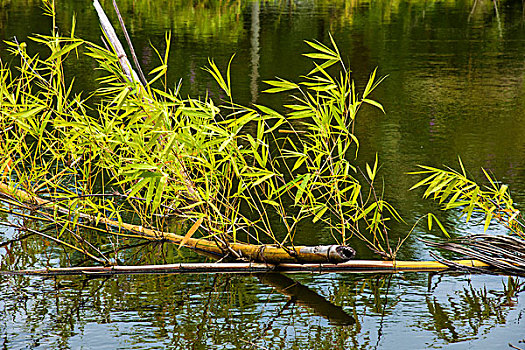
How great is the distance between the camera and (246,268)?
13.0 ft

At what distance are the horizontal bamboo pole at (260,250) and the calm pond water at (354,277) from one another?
105 mm

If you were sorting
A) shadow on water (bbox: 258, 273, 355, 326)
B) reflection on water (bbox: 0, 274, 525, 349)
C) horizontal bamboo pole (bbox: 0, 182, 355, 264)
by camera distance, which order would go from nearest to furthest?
reflection on water (bbox: 0, 274, 525, 349), shadow on water (bbox: 258, 273, 355, 326), horizontal bamboo pole (bbox: 0, 182, 355, 264)

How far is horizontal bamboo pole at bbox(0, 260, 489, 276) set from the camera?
12.8 ft

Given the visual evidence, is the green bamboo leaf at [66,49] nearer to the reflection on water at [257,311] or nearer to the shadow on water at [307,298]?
the reflection on water at [257,311]

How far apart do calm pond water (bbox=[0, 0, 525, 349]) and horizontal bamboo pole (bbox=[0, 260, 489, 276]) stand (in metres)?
0.05

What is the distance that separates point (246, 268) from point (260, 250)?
12 cm

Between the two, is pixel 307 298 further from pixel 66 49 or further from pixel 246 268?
pixel 66 49

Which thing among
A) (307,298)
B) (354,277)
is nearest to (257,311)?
(307,298)

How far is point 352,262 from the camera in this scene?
3895mm

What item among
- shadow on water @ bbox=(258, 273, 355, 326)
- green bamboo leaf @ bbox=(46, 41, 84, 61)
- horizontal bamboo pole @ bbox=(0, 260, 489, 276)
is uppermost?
green bamboo leaf @ bbox=(46, 41, 84, 61)

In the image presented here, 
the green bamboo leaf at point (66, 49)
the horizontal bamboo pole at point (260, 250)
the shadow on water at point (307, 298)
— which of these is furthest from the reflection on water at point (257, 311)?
the green bamboo leaf at point (66, 49)

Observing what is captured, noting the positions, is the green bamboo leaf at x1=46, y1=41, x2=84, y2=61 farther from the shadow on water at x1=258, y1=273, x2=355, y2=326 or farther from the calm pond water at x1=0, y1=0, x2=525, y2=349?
the shadow on water at x1=258, y1=273, x2=355, y2=326

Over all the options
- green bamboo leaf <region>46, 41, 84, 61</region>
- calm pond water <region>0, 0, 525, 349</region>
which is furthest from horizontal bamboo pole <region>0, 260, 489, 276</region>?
green bamboo leaf <region>46, 41, 84, 61</region>

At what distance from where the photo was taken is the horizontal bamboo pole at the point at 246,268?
3887 millimetres
